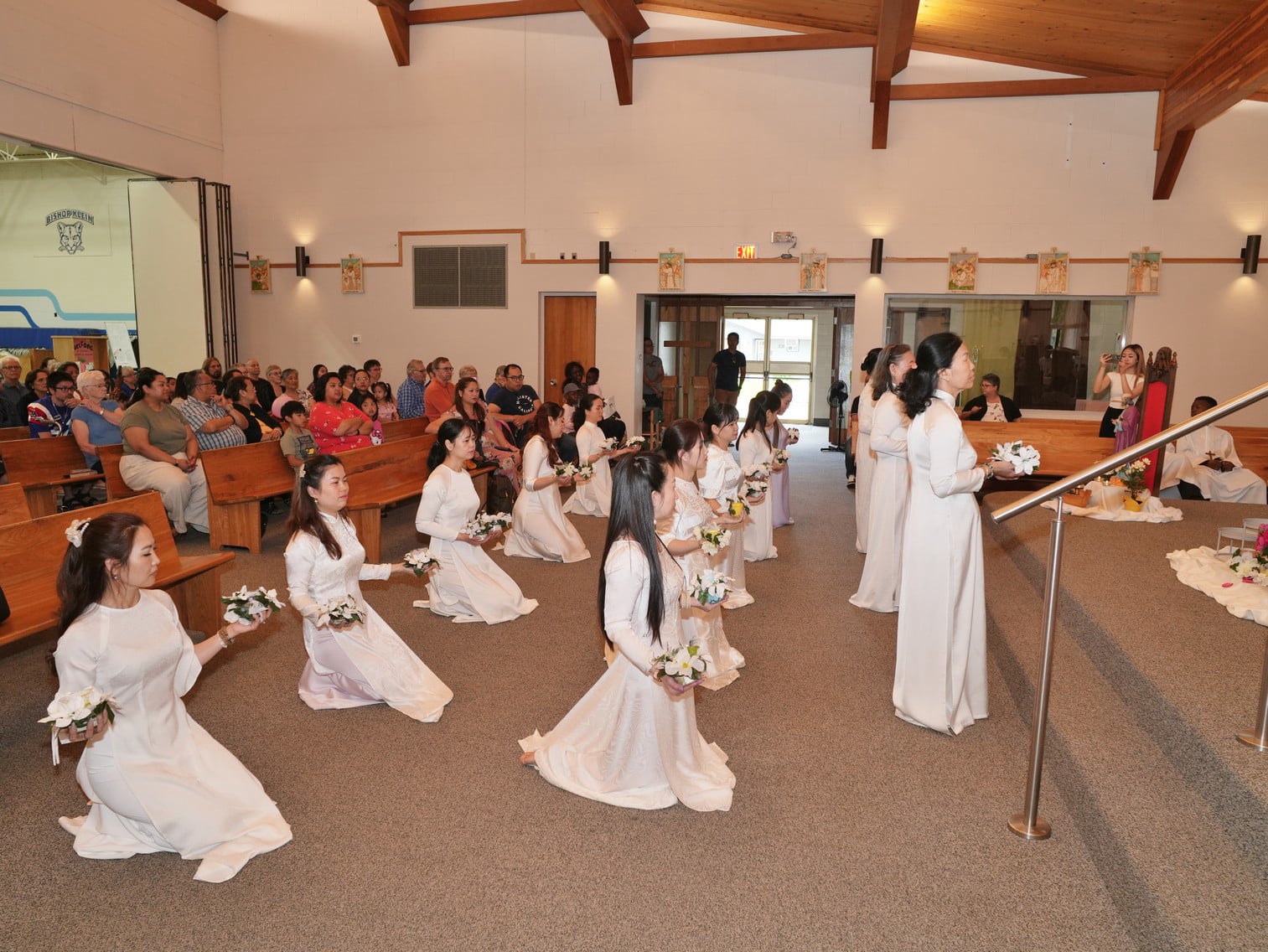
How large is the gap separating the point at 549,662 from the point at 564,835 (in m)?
1.96

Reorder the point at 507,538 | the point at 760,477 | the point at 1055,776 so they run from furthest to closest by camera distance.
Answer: the point at 507,538 → the point at 760,477 → the point at 1055,776

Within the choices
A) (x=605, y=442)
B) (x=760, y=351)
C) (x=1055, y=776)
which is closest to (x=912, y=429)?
(x=1055, y=776)

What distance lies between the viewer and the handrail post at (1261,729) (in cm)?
323

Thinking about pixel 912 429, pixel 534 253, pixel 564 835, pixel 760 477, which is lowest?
pixel 564 835

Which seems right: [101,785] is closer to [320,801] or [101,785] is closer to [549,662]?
[320,801]

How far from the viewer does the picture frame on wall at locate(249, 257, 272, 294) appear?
51.3 feet

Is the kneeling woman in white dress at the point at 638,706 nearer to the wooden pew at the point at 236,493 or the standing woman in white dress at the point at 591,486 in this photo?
the wooden pew at the point at 236,493

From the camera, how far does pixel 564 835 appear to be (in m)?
3.58

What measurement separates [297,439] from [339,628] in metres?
4.90

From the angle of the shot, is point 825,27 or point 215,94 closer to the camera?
point 825,27

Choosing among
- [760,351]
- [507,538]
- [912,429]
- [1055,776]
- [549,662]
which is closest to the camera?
[1055,776]

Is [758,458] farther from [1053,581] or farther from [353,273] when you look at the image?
[353,273]

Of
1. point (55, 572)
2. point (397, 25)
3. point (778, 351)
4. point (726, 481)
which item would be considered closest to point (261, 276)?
point (397, 25)

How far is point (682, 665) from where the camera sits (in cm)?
325
